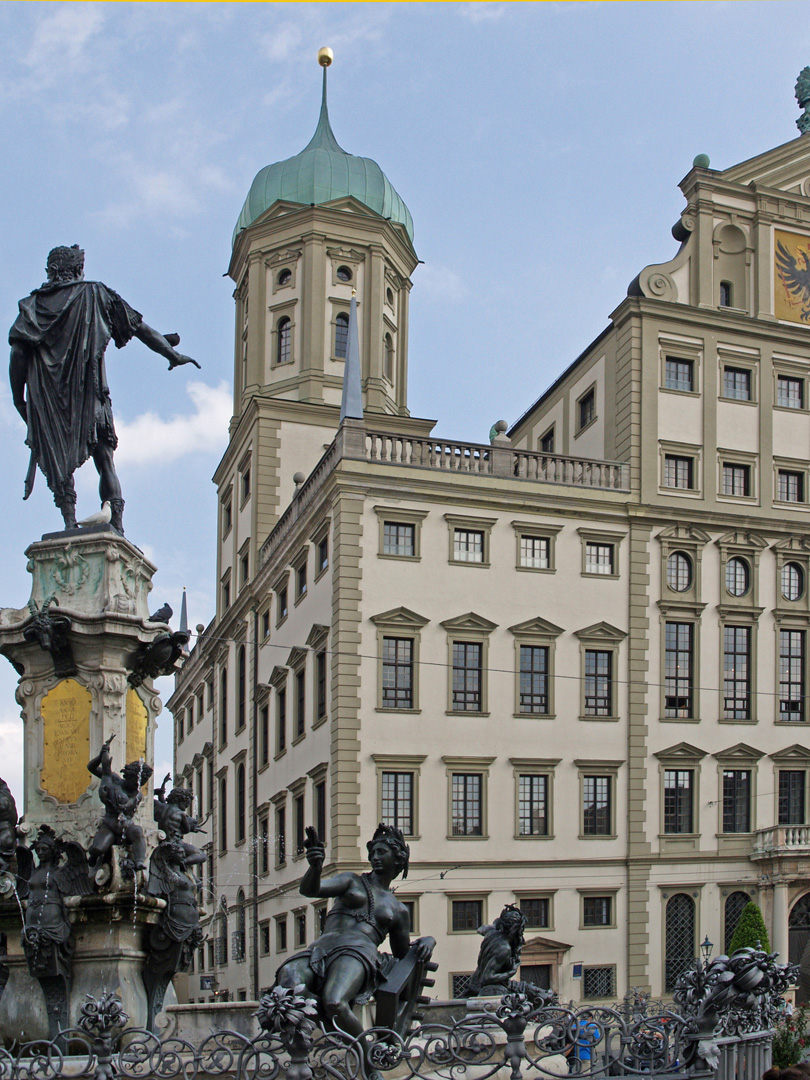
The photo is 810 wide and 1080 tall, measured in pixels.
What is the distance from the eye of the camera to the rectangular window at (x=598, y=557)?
1743 inches

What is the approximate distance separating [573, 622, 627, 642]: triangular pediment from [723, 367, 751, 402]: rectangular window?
362 inches

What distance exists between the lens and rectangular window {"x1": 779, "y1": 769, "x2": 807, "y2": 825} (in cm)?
4425

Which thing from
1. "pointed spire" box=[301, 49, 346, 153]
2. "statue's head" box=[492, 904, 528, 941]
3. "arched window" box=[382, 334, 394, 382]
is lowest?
"statue's head" box=[492, 904, 528, 941]

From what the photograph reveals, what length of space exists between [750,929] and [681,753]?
5.76m

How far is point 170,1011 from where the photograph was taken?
1285cm

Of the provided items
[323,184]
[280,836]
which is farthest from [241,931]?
[323,184]

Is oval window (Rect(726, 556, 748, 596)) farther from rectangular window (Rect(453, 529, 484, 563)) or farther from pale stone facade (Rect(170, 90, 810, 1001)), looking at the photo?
rectangular window (Rect(453, 529, 484, 563))

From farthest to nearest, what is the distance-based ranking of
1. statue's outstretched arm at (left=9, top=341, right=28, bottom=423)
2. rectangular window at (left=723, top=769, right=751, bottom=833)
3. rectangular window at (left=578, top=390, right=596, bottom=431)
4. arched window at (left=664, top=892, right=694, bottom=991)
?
1. rectangular window at (left=578, top=390, right=596, bottom=431)
2. rectangular window at (left=723, top=769, right=751, bottom=833)
3. arched window at (left=664, top=892, right=694, bottom=991)
4. statue's outstretched arm at (left=9, top=341, right=28, bottom=423)

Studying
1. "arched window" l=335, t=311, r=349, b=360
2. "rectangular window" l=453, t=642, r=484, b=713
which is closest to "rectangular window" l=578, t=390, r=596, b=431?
"arched window" l=335, t=311, r=349, b=360

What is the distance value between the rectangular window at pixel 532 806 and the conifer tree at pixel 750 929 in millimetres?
6120

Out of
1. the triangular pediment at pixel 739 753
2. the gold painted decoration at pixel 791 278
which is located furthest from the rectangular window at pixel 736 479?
the triangular pediment at pixel 739 753

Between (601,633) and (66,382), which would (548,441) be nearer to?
(601,633)

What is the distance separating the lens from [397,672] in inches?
1642

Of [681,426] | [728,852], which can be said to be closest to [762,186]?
[681,426]
